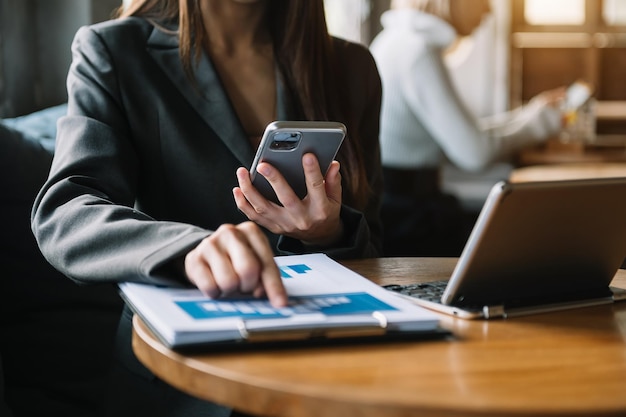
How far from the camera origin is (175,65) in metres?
1.52

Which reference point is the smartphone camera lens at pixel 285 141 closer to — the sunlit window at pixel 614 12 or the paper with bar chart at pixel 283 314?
the paper with bar chart at pixel 283 314

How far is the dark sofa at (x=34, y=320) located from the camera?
1.66 m

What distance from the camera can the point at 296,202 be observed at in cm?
116

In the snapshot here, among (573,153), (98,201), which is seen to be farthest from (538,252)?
(573,153)

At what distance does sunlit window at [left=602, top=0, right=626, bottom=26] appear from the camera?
187 inches

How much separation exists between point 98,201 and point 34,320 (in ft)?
1.88

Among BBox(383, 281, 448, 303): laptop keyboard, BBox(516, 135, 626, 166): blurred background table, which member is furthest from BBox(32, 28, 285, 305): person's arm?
BBox(516, 135, 626, 166): blurred background table

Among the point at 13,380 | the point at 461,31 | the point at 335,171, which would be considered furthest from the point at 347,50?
the point at 461,31

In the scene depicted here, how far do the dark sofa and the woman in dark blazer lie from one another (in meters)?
0.28

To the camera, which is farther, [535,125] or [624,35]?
[624,35]

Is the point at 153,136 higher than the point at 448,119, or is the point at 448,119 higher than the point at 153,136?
the point at 153,136

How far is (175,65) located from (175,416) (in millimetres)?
575

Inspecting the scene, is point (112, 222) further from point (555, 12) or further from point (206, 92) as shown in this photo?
point (555, 12)

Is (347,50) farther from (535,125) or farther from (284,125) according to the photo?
(535,125)
